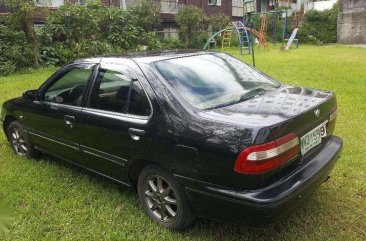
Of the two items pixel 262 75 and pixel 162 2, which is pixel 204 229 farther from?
pixel 162 2

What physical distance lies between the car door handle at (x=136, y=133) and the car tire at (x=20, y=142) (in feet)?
7.19

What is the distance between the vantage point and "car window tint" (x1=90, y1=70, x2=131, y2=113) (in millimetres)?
3361

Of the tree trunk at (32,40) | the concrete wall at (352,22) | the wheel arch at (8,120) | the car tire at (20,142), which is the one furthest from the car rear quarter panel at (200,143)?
the concrete wall at (352,22)

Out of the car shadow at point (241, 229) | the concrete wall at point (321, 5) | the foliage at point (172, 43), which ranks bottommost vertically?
the car shadow at point (241, 229)

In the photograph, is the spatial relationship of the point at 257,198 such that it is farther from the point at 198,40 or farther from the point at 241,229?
the point at 198,40

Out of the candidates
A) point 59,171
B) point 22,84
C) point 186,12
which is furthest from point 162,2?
point 59,171

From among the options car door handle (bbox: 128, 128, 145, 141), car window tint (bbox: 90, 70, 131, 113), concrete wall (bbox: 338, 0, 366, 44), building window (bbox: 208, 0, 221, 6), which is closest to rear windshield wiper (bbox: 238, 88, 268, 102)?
car door handle (bbox: 128, 128, 145, 141)

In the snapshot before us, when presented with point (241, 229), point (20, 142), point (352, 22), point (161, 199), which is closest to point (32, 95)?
point (20, 142)

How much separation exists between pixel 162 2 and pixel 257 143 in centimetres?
2540

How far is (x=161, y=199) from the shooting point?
316 centimetres

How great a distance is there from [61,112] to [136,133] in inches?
49.4

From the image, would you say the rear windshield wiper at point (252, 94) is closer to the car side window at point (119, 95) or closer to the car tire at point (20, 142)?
the car side window at point (119, 95)

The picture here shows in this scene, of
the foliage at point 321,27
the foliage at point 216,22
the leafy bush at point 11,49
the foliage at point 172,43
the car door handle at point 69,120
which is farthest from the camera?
the foliage at point 321,27

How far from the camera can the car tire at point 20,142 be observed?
15.7 ft
